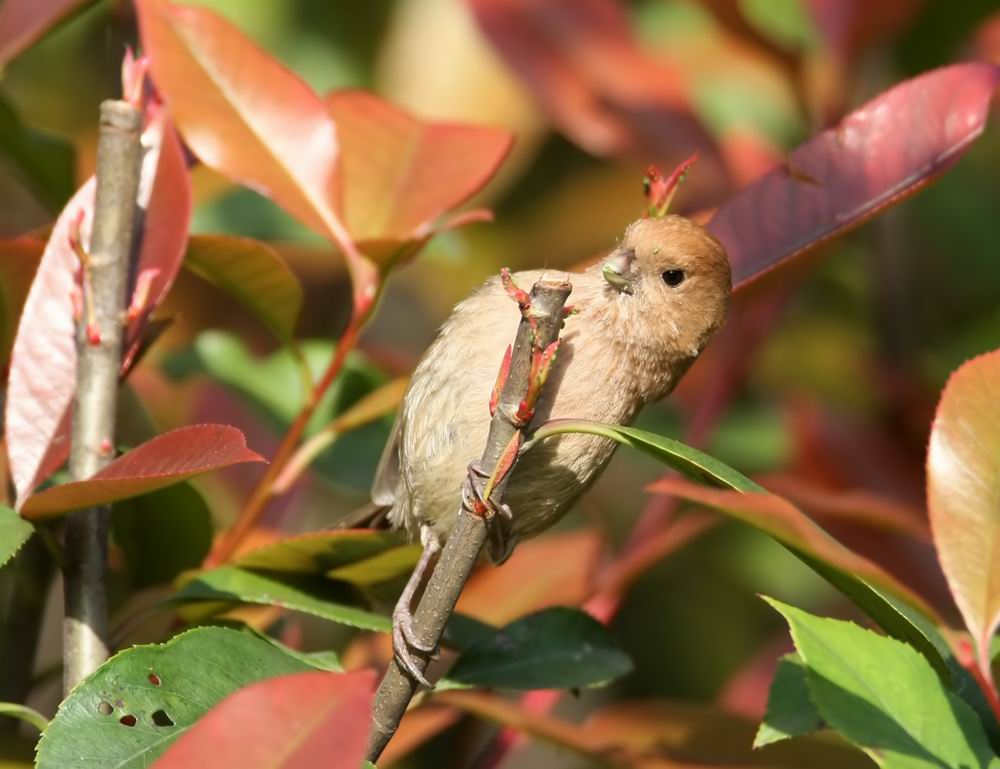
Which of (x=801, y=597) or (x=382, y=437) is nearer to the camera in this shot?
(x=382, y=437)

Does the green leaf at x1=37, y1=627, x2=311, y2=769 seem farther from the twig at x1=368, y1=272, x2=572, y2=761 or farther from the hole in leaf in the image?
the twig at x1=368, y1=272, x2=572, y2=761

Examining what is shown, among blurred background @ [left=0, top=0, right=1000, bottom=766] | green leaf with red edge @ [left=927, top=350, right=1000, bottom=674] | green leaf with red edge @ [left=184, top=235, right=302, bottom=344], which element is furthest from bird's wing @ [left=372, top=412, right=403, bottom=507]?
green leaf with red edge @ [left=927, top=350, right=1000, bottom=674]

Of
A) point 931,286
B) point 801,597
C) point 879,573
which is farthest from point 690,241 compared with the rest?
point 931,286

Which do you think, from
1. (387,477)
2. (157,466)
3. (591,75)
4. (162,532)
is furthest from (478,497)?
(591,75)

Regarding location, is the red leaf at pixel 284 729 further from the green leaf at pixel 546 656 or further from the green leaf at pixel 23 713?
the green leaf at pixel 546 656

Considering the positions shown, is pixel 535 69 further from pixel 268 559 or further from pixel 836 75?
pixel 268 559

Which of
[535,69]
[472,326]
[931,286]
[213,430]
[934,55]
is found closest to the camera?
[213,430]

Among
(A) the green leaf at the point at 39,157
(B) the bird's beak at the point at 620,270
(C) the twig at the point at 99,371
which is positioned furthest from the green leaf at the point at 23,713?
(B) the bird's beak at the point at 620,270
